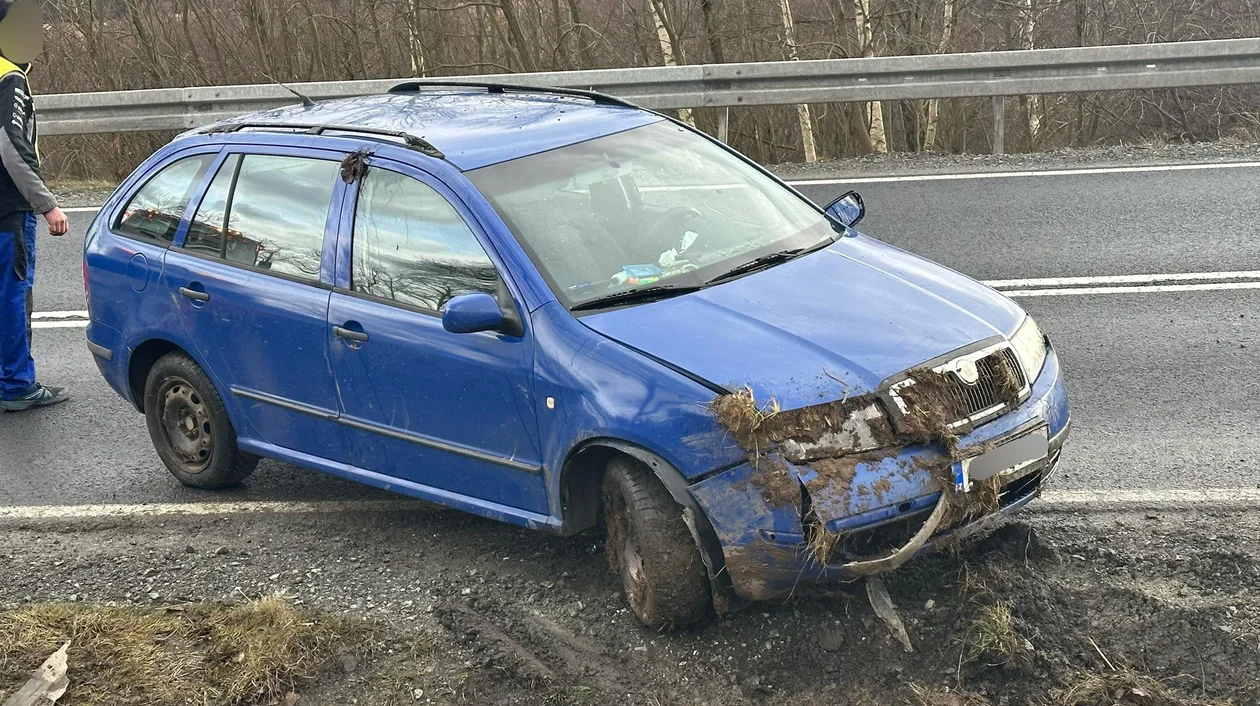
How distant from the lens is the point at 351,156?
4770 mm

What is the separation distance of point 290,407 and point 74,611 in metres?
1.14

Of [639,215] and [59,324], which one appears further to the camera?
[59,324]

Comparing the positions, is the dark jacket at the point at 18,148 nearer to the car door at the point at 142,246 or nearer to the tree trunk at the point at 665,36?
the car door at the point at 142,246

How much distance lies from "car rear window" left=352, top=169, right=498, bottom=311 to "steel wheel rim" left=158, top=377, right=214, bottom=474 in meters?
A: 1.39

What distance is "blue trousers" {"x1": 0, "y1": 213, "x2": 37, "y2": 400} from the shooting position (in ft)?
22.0

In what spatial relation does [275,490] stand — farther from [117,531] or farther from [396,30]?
[396,30]

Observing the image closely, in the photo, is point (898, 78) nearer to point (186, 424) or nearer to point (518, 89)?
point (518, 89)

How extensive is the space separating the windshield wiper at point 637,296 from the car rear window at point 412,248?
0.39 metres

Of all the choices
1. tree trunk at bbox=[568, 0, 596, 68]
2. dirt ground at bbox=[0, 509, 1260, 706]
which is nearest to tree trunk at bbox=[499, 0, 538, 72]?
tree trunk at bbox=[568, 0, 596, 68]

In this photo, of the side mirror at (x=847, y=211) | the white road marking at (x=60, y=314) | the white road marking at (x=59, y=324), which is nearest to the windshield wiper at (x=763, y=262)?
the side mirror at (x=847, y=211)

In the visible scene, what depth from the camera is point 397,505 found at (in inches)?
206

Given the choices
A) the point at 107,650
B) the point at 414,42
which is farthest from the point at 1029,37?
the point at 107,650

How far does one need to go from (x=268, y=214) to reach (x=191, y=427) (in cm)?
120

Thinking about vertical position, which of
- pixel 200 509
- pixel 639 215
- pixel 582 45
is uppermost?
pixel 582 45
